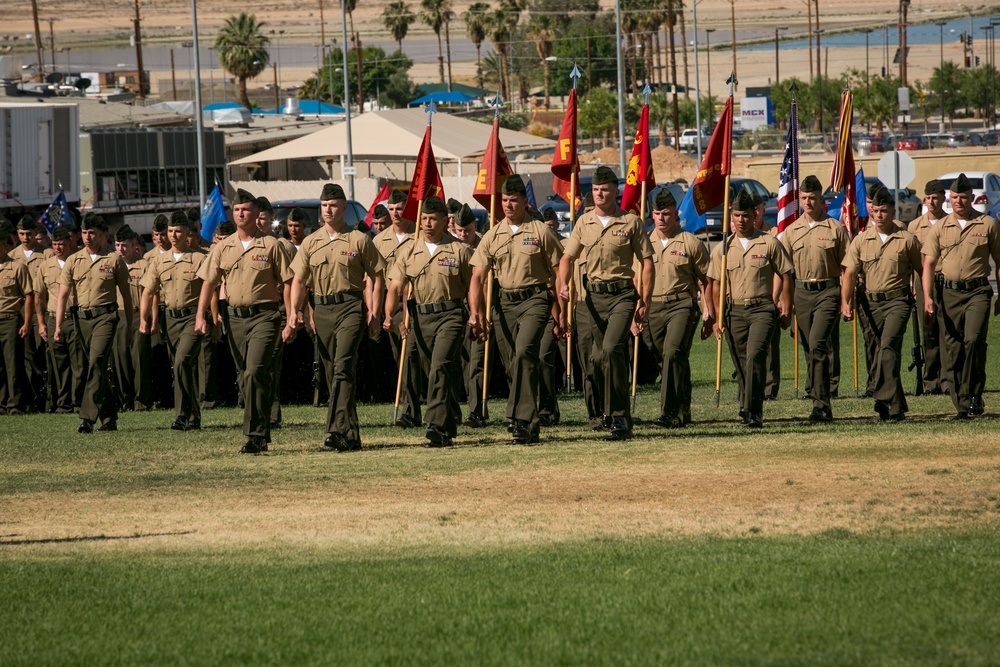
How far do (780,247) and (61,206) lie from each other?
568 inches

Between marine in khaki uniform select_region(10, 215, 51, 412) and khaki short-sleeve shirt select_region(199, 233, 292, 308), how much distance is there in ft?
16.6

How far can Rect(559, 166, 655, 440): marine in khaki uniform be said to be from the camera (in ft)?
40.1

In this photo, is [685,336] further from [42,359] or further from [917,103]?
[917,103]

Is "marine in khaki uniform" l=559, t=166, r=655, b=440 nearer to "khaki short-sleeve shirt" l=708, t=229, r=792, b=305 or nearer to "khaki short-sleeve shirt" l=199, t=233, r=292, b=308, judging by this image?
"khaki short-sleeve shirt" l=708, t=229, r=792, b=305

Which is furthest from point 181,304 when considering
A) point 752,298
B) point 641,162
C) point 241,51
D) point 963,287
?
point 241,51

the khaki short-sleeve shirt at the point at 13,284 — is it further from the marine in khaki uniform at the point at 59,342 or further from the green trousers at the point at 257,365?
the green trousers at the point at 257,365

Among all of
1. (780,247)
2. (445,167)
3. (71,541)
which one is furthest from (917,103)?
(71,541)

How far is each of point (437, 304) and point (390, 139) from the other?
34.9 metres

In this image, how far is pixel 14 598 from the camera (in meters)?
6.96

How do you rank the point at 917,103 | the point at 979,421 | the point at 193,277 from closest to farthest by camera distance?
1. the point at 979,421
2. the point at 193,277
3. the point at 917,103

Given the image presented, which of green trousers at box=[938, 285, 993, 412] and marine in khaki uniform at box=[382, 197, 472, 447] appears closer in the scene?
marine in khaki uniform at box=[382, 197, 472, 447]

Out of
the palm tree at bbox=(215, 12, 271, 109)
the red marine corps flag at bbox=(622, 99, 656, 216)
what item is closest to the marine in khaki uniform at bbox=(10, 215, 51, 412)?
the red marine corps flag at bbox=(622, 99, 656, 216)

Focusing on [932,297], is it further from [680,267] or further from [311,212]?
[311,212]

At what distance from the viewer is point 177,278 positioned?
1468 cm
